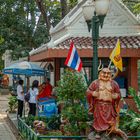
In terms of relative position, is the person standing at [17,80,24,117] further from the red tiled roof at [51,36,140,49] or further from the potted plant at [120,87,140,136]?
the potted plant at [120,87,140,136]

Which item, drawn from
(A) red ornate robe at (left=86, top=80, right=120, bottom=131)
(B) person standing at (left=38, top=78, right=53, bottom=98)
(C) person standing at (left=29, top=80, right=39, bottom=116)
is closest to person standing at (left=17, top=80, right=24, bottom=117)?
(B) person standing at (left=38, top=78, right=53, bottom=98)

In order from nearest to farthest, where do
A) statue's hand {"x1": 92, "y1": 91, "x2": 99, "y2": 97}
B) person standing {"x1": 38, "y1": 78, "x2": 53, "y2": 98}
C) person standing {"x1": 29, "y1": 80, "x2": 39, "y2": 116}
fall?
statue's hand {"x1": 92, "y1": 91, "x2": 99, "y2": 97}
person standing {"x1": 29, "y1": 80, "x2": 39, "y2": 116}
person standing {"x1": 38, "y1": 78, "x2": 53, "y2": 98}

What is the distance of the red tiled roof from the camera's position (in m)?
15.3

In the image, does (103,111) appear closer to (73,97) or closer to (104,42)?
(73,97)

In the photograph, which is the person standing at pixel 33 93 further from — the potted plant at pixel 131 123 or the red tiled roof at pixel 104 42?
the potted plant at pixel 131 123

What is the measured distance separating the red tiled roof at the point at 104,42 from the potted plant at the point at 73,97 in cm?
469

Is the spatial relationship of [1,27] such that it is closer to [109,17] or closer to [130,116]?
[109,17]

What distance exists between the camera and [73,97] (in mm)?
10422

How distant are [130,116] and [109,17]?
21.1ft

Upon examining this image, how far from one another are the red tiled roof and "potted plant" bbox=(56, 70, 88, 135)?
469 cm

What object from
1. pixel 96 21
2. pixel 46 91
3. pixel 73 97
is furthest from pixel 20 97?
pixel 96 21

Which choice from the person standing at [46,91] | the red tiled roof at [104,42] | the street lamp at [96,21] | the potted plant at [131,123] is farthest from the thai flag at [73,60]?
the person standing at [46,91]

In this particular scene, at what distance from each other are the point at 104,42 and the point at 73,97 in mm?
6117

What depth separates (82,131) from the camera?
35.6ft
